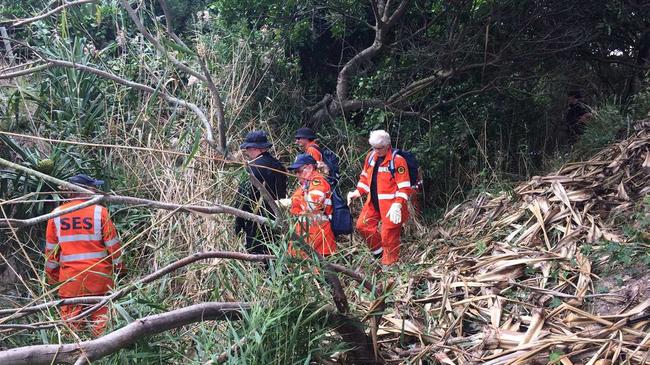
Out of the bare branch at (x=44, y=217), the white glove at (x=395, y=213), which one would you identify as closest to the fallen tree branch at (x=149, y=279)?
the bare branch at (x=44, y=217)

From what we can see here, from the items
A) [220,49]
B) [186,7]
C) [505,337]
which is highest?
[186,7]

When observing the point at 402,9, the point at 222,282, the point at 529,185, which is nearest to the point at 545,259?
the point at 529,185

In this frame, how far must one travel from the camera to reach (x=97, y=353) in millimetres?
2625

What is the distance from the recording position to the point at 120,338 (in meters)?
2.75

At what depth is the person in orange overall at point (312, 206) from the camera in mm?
3444

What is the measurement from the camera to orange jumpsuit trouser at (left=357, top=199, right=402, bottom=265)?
668cm

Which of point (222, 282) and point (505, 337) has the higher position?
point (222, 282)

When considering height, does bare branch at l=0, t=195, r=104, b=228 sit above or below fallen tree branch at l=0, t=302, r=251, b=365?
above

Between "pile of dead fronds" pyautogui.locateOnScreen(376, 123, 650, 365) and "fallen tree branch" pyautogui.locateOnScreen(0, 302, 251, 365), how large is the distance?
40.2 inches

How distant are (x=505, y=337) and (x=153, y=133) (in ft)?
15.2

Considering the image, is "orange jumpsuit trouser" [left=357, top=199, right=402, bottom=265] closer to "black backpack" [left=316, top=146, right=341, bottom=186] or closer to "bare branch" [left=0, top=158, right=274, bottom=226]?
"black backpack" [left=316, top=146, right=341, bottom=186]

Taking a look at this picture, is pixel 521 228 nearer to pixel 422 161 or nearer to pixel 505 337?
pixel 505 337

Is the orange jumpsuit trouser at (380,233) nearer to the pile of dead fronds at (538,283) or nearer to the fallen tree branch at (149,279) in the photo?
the pile of dead fronds at (538,283)

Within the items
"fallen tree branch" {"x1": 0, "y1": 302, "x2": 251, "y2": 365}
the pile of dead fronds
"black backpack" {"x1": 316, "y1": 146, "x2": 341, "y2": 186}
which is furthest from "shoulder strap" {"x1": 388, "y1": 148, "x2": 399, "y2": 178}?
"fallen tree branch" {"x1": 0, "y1": 302, "x2": 251, "y2": 365}
